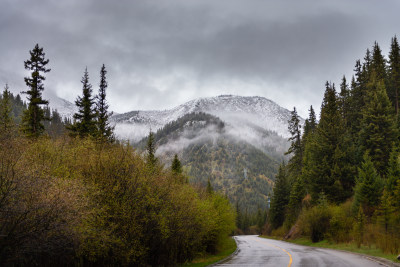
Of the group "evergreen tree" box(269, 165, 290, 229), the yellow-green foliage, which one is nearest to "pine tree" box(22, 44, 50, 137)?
the yellow-green foliage

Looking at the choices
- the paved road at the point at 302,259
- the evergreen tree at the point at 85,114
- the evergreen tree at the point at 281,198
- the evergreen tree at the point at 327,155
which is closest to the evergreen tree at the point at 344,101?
the evergreen tree at the point at 327,155

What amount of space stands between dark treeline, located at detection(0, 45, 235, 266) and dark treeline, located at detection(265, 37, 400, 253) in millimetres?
15547

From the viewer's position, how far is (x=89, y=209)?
13086 mm

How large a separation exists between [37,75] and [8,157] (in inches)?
1004

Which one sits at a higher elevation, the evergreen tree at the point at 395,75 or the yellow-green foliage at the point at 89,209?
the evergreen tree at the point at 395,75

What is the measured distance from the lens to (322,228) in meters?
39.3

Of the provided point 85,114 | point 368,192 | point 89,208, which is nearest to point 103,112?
point 85,114

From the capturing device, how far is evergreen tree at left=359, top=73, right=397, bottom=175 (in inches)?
1642

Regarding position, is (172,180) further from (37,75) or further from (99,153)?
(37,75)

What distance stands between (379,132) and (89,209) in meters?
42.2

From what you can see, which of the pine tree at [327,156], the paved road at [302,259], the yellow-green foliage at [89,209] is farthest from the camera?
the pine tree at [327,156]

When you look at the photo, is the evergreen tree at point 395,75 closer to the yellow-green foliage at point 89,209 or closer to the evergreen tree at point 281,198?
the evergreen tree at point 281,198

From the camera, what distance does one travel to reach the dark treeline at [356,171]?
2895 cm

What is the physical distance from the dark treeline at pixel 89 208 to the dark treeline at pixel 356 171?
51.0 feet
